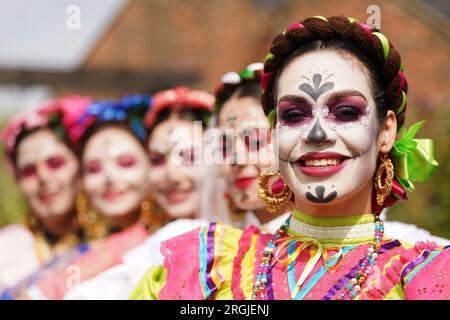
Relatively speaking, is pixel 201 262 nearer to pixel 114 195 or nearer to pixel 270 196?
pixel 270 196

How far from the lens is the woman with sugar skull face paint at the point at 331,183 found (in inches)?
82.4

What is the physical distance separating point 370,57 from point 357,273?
0.63 meters

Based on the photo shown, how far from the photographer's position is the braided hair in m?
2.14

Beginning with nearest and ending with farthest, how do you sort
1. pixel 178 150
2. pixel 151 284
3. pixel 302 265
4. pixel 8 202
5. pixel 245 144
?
pixel 302 265
pixel 151 284
pixel 245 144
pixel 178 150
pixel 8 202

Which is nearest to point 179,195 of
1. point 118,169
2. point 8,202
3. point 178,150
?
point 178,150

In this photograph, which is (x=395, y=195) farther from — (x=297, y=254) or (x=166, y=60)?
(x=166, y=60)

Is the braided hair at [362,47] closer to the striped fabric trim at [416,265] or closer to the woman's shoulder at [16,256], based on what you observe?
the striped fabric trim at [416,265]

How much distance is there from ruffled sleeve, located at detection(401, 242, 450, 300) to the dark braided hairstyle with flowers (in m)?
0.30

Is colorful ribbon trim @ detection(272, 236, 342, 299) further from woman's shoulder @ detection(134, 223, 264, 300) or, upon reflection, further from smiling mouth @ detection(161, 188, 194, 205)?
smiling mouth @ detection(161, 188, 194, 205)

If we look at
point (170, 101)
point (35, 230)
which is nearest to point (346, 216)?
point (170, 101)

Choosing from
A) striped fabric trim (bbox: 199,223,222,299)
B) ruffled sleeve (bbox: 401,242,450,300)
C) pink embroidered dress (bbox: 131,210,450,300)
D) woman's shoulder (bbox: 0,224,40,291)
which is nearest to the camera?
ruffled sleeve (bbox: 401,242,450,300)

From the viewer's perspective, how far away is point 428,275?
196cm

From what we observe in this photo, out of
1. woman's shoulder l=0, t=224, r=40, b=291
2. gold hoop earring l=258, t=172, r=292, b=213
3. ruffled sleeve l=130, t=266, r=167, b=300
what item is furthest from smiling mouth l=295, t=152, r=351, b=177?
woman's shoulder l=0, t=224, r=40, b=291

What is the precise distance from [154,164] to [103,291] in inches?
45.3
